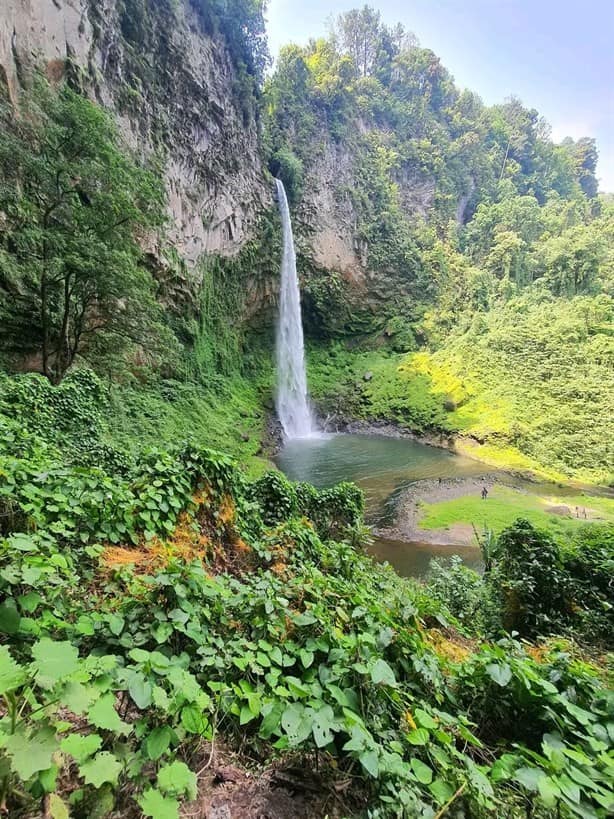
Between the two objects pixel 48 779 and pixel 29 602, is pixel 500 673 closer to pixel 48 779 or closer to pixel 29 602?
pixel 48 779

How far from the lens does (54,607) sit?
161cm

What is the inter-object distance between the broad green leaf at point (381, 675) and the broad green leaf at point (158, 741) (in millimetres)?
709

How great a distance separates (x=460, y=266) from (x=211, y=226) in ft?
71.2

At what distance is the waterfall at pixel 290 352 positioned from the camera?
22.6m

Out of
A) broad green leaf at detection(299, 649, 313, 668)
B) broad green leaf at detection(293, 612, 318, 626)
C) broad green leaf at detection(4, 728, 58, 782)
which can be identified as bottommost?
broad green leaf at detection(299, 649, 313, 668)

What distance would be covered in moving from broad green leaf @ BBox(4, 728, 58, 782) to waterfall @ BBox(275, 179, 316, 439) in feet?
68.4

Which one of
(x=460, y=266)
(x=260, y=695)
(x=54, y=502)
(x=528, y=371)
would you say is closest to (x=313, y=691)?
(x=260, y=695)

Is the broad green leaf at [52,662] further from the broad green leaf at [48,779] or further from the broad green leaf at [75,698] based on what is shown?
the broad green leaf at [48,779]

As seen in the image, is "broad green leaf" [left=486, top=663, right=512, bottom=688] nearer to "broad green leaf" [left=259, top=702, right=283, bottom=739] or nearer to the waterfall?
"broad green leaf" [left=259, top=702, right=283, bottom=739]

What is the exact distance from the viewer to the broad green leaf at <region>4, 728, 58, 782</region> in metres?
0.76

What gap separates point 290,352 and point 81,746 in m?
23.8

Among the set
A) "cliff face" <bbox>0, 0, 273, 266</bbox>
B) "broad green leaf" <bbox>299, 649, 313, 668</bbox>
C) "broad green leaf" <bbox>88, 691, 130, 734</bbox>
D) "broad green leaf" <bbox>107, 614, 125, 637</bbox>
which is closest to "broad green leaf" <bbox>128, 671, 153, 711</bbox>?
"broad green leaf" <bbox>88, 691, 130, 734</bbox>

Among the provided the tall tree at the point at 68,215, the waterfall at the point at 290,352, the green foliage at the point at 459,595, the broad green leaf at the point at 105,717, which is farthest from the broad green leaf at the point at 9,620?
the waterfall at the point at 290,352

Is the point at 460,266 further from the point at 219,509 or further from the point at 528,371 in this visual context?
the point at 219,509
